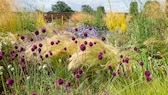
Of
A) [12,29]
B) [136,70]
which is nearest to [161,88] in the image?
[136,70]

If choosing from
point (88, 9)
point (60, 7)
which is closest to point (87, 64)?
point (88, 9)

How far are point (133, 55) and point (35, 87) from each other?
202 cm

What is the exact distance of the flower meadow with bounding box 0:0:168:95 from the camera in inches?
140

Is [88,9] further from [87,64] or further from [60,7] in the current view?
[87,64]

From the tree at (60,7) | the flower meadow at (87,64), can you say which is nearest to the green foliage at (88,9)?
the tree at (60,7)

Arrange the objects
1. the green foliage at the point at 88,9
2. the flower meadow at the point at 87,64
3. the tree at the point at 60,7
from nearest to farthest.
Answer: the flower meadow at the point at 87,64 < the green foliage at the point at 88,9 < the tree at the point at 60,7

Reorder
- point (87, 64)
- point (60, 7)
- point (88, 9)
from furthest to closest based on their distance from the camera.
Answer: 1. point (60, 7)
2. point (88, 9)
3. point (87, 64)

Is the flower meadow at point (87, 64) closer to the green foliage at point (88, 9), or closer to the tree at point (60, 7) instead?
the green foliage at point (88, 9)

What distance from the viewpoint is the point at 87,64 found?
16.1 ft

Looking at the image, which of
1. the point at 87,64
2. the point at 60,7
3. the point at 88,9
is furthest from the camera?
the point at 60,7

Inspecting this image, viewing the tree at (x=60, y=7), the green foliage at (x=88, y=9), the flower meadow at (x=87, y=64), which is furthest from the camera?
the tree at (x=60, y=7)

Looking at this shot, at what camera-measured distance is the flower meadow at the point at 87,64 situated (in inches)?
140

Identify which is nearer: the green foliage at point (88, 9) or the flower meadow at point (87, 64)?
the flower meadow at point (87, 64)

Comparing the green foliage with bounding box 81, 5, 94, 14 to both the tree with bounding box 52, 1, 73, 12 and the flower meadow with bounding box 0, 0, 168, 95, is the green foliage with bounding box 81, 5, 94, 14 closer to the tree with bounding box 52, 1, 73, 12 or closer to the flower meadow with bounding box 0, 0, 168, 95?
the tree with bounding box 52, 1, 73, 12
